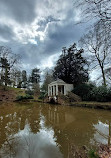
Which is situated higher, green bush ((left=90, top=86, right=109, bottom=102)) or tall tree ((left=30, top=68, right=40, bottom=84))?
tall tree ((left=30, top=68, right=40, bottom=84))

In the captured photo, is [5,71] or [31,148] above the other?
[5,71]

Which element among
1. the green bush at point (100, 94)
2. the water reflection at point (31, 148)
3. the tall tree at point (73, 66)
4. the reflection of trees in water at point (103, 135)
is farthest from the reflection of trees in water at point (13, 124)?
the tall tree at point (73, 66)

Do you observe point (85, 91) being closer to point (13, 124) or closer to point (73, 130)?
point (73, 130)

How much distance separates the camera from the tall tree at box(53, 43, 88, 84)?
14.2 meters

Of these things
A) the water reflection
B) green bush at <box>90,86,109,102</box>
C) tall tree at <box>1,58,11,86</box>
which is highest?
tall tree at <box>1,58,11,86</box>

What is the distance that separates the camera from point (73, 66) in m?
14.6

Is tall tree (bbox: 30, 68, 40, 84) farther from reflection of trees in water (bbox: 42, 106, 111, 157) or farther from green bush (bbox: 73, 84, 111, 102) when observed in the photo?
Result: reflection of trees in water (bbox: 42, 106, 111, 157)

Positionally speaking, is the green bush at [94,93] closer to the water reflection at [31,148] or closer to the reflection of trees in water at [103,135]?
the reflection of trees in water at [103,135]

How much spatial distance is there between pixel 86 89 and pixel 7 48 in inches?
666

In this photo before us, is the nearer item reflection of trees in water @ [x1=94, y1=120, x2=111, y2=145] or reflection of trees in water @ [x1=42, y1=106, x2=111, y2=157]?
reflection of trees in water @ [x1=94, y1=120, x2=111, y2=145]

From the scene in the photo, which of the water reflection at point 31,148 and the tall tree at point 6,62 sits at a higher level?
the tall tree at point 6,62

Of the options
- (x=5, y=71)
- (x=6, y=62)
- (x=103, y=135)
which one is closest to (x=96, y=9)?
(x=103, y=135)

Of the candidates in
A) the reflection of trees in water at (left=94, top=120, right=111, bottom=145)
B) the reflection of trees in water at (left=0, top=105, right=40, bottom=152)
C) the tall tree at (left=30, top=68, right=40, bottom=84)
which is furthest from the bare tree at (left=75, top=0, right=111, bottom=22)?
the tall tree at (left=30, top=68, right=40, bottom=84)

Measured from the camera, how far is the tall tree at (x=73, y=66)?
560 inches
